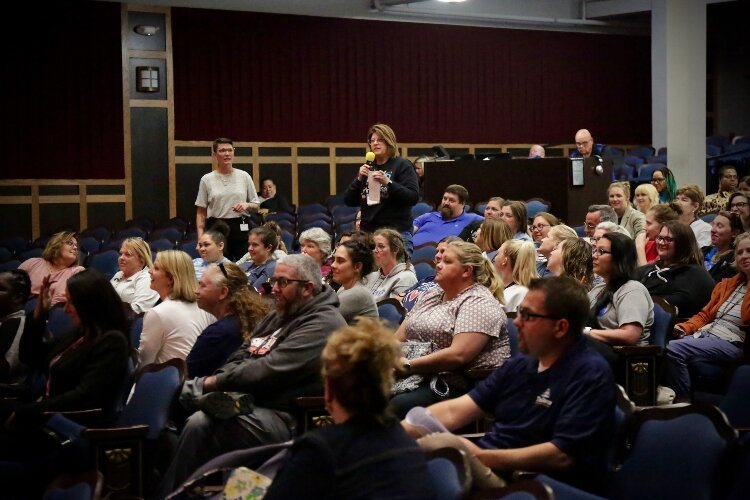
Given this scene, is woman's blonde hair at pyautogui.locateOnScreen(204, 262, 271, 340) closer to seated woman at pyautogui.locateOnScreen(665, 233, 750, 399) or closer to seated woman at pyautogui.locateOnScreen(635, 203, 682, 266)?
seated woman at pyautogui.locateOnScreen(665, 233, 750, 399)

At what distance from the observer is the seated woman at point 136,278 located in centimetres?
624

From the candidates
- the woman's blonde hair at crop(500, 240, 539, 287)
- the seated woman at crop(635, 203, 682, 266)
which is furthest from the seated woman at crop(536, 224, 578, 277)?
the seated woman at crop(635, 203, 682, 266)

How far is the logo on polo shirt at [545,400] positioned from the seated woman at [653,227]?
10.7 feet

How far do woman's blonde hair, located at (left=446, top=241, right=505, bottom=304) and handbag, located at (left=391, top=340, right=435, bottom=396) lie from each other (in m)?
0.35

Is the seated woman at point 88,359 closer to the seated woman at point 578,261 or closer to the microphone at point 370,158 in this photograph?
the seated woman at point 578,261

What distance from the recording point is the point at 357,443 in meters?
2.24

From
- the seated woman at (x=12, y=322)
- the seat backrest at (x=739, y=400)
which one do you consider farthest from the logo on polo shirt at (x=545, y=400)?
the seated woman at (x=12, y=322)

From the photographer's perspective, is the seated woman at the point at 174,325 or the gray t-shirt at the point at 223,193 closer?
the seated woman at the point at 174,325

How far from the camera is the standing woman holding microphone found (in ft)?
20.3

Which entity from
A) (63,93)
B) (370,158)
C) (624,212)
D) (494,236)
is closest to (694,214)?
(624,212)

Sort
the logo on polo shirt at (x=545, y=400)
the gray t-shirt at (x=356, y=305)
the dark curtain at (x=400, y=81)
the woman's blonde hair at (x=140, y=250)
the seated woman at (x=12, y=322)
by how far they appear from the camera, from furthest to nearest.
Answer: the dark curtain at (x=400, y=81) < the woman's blonde hair at (x=140, y=250) < the seated woman at (x=12, y=322) < the gray t-shirt at (x=356, y=305) < the logo on polo shirt at (x=545, y=400)

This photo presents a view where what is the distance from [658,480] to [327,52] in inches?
469

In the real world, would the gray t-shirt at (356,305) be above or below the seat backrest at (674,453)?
above

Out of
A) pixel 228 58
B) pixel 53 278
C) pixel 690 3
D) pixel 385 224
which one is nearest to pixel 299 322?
pixel 385 224
